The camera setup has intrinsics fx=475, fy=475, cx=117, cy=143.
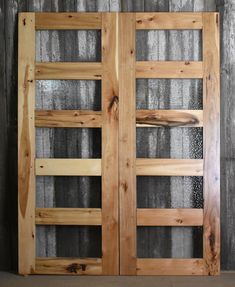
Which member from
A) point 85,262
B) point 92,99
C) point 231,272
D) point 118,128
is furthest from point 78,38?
point 231,272

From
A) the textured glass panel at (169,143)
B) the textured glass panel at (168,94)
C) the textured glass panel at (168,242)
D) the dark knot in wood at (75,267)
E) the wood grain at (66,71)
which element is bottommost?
the dark knot in wood at (75,267)

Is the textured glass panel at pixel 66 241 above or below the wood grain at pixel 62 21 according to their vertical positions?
below

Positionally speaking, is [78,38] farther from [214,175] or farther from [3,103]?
[214,175]

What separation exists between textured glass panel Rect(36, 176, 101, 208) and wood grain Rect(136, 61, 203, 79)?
82 cm

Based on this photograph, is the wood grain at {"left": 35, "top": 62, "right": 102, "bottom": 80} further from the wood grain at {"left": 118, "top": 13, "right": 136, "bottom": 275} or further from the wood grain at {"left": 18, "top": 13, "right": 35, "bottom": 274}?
the wood grain at {"left": 118, "top": 13, "right": 136, "bottom": 275}

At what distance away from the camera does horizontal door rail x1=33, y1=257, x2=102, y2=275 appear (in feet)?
10.9

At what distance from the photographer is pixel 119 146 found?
332cm

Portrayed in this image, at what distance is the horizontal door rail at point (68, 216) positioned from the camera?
10.9 ft

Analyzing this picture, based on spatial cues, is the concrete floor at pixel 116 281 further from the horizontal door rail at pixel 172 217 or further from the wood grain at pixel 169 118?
the wood grain at pixel 169 118

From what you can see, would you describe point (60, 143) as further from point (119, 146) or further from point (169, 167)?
point (169, 167)

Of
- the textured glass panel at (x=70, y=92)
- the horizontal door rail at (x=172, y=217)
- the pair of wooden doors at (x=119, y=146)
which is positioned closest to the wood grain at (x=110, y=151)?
the pair of wooden doors at (x=119, y=146)

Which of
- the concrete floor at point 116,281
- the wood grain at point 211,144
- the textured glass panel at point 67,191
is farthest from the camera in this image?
the textured glass panel at point 67,191

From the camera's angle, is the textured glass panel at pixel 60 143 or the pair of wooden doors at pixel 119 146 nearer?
the pair of wooden doors at pixel 119 146

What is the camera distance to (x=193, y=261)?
130 inches
